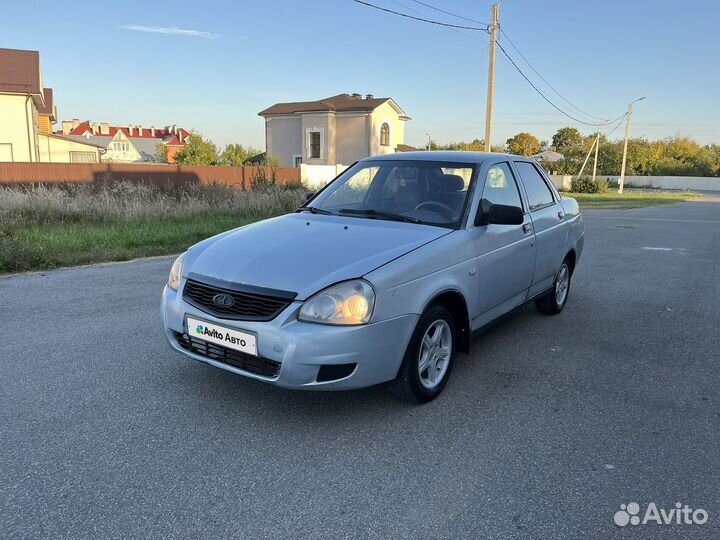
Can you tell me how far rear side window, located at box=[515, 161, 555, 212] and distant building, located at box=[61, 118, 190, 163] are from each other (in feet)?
240

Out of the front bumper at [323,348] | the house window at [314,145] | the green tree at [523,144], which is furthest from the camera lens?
the green tree at [523,144]

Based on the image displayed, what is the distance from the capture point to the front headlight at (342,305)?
3.02 metres

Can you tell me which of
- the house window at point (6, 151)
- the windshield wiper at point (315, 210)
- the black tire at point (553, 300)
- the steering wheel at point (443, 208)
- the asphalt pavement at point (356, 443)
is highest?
the house window at point (6, 151)

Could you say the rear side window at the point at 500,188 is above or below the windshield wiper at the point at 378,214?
above

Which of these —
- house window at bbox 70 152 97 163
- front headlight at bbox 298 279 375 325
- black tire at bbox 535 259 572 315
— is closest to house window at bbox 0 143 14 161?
house window at bbox 70 152 97 163

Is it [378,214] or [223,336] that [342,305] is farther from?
[378,214]

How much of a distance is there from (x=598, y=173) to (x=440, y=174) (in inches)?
3085

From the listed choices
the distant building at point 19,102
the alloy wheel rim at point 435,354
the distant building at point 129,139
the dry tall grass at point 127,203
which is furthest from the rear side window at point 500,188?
the distant building at point 129,139

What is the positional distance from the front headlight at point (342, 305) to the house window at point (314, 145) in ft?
136

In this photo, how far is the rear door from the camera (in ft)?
16.6

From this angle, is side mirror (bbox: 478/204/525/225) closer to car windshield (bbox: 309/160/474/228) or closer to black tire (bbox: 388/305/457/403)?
car windshield (bbox: 309/160/474/228)

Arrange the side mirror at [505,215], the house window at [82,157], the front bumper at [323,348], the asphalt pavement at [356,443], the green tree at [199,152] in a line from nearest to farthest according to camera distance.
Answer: the asphalt pavement at [356,443]
the front bumper at [323,348]
the side mirror at [505,215]
the house window at [82,157]
the green tree at [199,152]

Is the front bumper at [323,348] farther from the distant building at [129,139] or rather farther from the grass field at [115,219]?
the distant building at [129,139]

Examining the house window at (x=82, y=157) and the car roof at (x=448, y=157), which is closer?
the car roof at (x=448, y=157)
